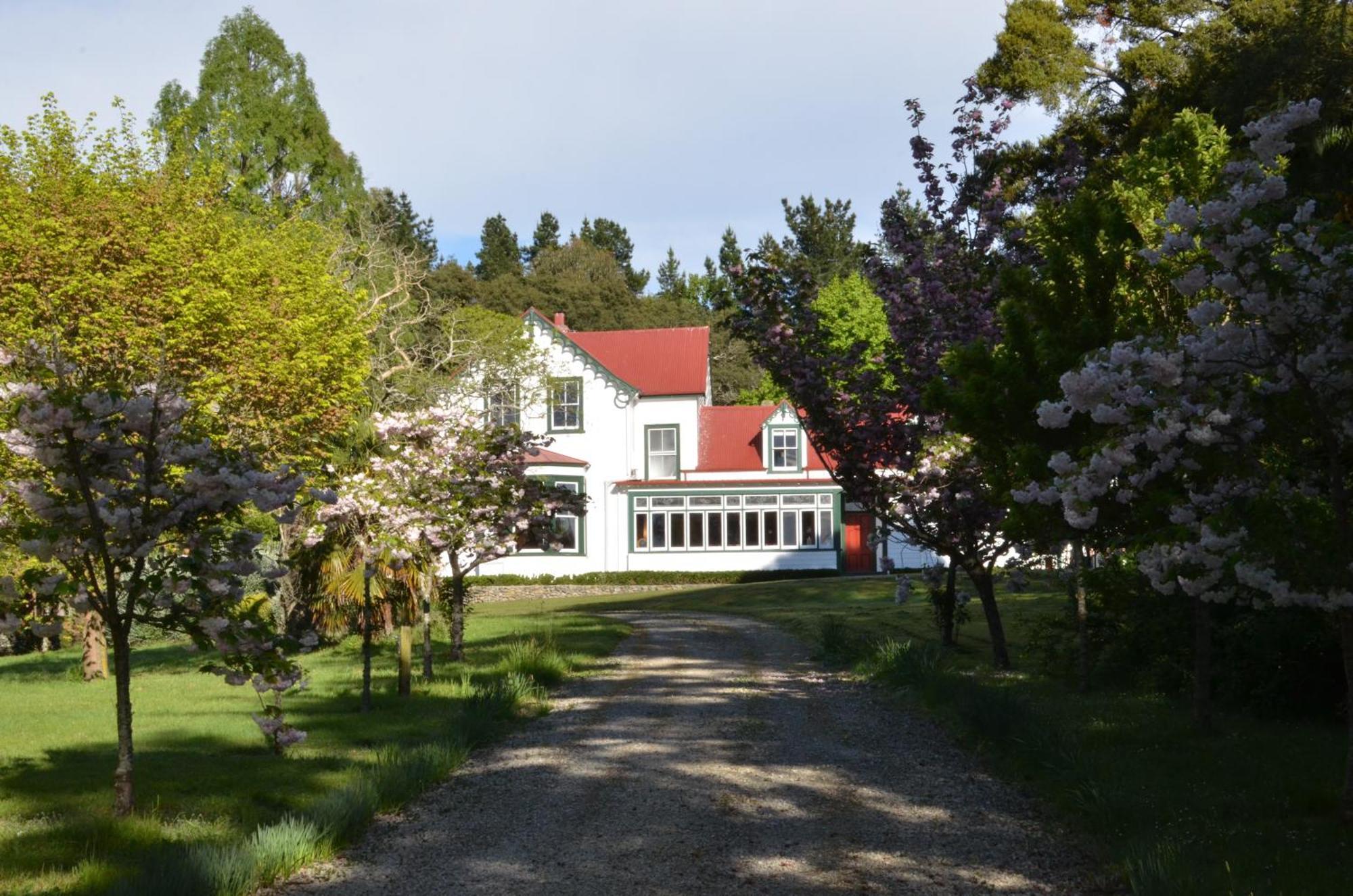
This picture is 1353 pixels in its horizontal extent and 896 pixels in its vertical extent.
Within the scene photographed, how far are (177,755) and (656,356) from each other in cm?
3460

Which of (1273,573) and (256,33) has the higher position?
(256,33)

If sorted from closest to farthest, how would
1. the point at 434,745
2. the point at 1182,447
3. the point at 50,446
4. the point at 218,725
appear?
the point at 1182,447 < the point at 50,446 < the point at 434,745 < the point at 218,725

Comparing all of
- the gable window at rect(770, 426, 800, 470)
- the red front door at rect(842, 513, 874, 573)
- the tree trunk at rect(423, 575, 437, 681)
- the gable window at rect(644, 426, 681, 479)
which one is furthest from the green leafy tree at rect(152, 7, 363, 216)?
the tree trunk at rect(423, 575, 437, 681)

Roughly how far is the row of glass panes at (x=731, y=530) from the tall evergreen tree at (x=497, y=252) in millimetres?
49263

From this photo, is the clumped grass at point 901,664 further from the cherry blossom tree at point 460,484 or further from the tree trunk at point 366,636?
the tree trunk at point 366,636

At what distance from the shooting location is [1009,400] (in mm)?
11547

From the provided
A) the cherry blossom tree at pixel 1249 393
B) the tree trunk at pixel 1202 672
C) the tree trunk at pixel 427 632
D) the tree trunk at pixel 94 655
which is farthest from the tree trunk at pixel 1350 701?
the tree trunk at pixel 94 655

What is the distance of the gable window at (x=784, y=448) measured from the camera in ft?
143

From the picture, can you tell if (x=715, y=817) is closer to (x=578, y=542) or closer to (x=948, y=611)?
(x=948, y=611)

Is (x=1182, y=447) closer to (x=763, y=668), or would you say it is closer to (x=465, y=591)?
(x=763, y=668)

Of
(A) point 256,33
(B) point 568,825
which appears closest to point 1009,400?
(B) point 568,825

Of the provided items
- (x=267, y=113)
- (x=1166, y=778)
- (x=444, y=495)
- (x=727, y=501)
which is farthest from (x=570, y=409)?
(x=1166, y=778)

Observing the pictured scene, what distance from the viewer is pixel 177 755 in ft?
38.8

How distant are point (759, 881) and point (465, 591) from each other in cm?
1464
